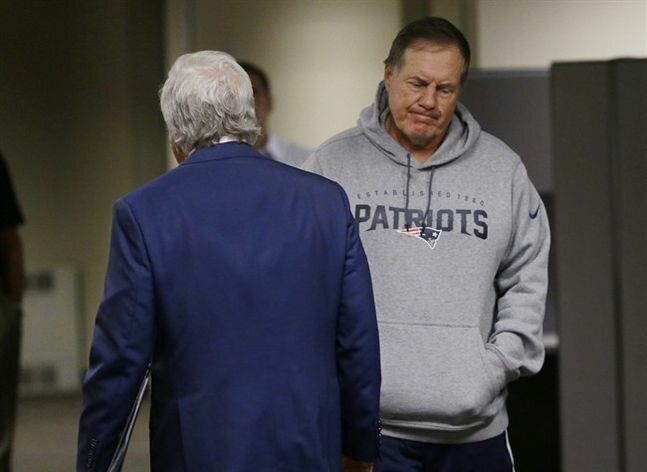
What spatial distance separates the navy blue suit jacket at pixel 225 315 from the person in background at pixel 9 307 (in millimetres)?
2216

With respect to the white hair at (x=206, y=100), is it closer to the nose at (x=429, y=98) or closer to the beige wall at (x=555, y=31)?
the nose at (x=429, y=98)

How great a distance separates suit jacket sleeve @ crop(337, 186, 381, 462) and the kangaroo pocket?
0.29 metres

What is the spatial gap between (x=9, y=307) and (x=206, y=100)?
2.45m

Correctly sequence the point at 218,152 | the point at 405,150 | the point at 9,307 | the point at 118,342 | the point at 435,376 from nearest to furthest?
the point at 118,342
the point at 218,152
the point at 435,376
the point at 405,150
the point at 9,307

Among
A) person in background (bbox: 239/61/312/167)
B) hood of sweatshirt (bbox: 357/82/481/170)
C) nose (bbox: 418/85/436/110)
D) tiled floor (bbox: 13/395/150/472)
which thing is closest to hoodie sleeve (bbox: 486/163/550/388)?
hood of sweatshirt (bbox: 357/82/481/170)

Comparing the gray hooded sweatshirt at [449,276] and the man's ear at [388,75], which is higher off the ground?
the man's ear at [388,75]

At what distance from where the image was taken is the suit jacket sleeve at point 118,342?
251 cm

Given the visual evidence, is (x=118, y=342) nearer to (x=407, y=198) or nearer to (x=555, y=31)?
(x=407, y=198)

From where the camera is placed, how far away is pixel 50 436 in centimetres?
507

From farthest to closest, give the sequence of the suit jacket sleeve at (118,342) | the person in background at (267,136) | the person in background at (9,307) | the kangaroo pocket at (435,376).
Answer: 1. the person in background at (9,307)
2. the person in background at (267,136)
3. the kangaroo pocket at (435,376)
4. the suit jacket sleeve at (118,342)

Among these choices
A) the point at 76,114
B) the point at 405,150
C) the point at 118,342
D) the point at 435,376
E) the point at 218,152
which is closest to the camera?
the point at 118,342

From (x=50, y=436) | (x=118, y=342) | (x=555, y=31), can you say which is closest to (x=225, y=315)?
(x=118, y=342)

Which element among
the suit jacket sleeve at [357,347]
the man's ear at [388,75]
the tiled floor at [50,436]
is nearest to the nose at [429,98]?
the man's ear at [388,75]

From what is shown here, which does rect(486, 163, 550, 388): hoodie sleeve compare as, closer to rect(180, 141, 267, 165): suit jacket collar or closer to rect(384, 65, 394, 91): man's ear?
rect(384, 65, 394, 91): man's ear
